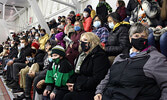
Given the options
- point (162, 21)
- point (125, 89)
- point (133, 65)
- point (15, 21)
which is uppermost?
point (15, 21)

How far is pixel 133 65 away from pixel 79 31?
268 centimetres

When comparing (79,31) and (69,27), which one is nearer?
(79,31)

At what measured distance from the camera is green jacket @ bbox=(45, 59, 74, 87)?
8.71 ft

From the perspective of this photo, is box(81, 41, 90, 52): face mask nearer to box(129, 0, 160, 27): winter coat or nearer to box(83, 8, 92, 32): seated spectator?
box(129, 0, 160, 27): winter coat

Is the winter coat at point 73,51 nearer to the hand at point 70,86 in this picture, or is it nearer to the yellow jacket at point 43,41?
the hand at point 70,86

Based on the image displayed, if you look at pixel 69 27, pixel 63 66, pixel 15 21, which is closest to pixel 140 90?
pixel 63 66

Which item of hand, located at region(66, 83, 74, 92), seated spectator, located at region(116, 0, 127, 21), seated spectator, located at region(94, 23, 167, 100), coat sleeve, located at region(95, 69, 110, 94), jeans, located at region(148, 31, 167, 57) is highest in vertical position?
seated spectator, located at region(116, 0, 127, 21)

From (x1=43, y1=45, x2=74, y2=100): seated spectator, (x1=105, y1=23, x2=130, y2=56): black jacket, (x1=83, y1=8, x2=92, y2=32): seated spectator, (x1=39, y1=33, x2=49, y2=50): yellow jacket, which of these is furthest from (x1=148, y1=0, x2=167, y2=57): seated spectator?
(x1=39, y1=33, x2=49, y2=50): yellow jacket

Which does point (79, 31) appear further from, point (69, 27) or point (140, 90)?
point (140, 90)

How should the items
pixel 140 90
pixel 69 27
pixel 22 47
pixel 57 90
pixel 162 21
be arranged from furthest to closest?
pixel 22 47 → pixel 69 27 → pixel 57 90 → pixel 162 21 → pixel 140 90

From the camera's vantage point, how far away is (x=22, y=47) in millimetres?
5492

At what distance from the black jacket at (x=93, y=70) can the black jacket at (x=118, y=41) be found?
338 mm

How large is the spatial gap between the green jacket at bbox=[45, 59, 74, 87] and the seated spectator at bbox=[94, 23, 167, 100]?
941mm

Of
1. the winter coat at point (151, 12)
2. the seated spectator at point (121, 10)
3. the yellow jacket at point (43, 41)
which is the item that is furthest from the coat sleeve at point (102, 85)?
the yellow jacket at point (43, 41)
